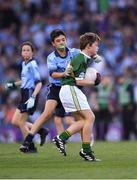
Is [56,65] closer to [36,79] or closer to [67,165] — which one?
[36,79]

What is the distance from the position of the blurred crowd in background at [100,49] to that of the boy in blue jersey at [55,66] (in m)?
7.85

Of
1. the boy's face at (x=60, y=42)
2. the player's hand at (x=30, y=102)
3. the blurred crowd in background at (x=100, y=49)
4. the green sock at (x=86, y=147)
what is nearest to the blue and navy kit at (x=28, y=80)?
the player's hand at (x=30, y=102)

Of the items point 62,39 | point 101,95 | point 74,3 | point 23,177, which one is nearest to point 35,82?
point 62,39

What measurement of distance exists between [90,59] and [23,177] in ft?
9.84

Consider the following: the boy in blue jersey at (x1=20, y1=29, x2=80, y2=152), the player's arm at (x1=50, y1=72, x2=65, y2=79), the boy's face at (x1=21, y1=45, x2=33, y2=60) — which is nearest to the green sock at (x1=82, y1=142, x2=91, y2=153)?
the player's arm at (x1=50, y1=72, x2=65, y2=79)

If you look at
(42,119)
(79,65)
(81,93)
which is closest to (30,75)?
(42,119)

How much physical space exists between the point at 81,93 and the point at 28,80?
314 centimetres

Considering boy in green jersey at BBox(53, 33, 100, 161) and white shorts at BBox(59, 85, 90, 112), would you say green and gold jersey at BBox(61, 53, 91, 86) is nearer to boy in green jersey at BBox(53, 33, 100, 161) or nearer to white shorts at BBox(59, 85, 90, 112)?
boy in green jersey at BBox(53, 33, 100, 161)

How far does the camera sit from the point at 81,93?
13.1 m

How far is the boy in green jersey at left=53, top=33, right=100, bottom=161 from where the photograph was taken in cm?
1290

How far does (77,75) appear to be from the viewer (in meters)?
13.1

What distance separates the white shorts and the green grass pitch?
2.80ft

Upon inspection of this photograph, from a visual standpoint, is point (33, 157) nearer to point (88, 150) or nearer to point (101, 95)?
point (88, 150)

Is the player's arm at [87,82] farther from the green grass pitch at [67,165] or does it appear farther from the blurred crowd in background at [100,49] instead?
the blurred crowd in background at [100,49]
